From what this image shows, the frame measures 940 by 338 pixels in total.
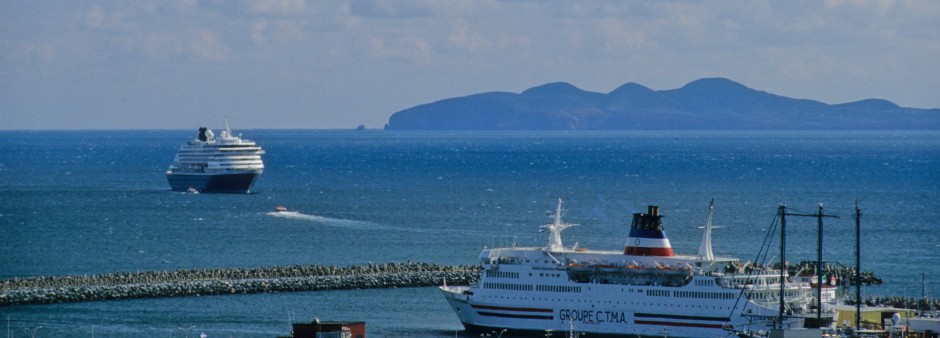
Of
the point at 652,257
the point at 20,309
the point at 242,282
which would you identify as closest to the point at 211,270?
the point at 242,282

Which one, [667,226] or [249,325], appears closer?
[249,325]

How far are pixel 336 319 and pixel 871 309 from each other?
60.2 ft

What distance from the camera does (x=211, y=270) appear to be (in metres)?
73.8

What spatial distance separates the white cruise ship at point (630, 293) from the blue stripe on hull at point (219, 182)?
84.6 m

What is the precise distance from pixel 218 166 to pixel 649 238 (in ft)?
294

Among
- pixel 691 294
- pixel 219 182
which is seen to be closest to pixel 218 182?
pixel 219 182

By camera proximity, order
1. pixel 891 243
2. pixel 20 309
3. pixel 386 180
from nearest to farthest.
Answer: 1. pixel 20 309
2. pixel 891 243
3. pixel 386 180

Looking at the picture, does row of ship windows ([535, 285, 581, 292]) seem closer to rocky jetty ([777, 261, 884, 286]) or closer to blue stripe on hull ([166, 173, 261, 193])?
rocky jetty ([777, 261, 884, 286])

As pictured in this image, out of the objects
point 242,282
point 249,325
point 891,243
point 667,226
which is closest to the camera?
point 249,325

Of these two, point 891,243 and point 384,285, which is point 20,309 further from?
point 891,243

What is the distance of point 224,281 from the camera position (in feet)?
229

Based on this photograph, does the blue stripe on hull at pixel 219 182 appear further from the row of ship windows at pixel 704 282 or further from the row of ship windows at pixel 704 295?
the row of ship windows at pixel 704 282

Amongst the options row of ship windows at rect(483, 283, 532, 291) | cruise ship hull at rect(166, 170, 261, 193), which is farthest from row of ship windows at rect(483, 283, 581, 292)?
cruise ship hull at rect(166, 170, 261, 193)

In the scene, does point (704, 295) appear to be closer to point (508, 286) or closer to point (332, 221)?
point (508, 286)
